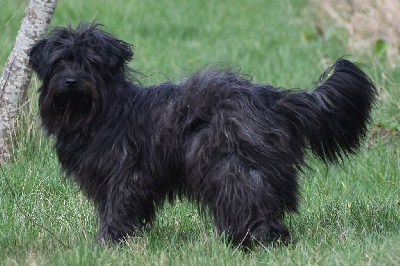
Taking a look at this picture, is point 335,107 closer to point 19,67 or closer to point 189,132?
point 189,132

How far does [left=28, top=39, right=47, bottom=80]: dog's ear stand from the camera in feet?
17.3

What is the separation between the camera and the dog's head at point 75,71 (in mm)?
5109

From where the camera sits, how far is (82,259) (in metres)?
4.57

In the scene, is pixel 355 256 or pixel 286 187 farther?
pixel 286 187

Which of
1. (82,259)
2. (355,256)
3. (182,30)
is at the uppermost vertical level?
(182,30)

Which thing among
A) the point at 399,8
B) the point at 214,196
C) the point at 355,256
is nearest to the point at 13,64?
the point at 214,196

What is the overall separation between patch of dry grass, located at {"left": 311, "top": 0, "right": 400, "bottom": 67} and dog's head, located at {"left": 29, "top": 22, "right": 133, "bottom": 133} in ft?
20.6

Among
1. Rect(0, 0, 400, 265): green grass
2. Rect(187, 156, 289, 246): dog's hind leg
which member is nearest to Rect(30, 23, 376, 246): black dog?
Rect(187, 156, 289, 246): dog's hind leg

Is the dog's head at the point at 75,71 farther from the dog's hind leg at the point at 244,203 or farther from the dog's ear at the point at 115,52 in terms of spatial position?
the dog's hind leg at the point at 244,203

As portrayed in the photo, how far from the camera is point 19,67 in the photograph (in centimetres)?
706

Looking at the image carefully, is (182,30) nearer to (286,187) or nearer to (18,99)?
(18,99)

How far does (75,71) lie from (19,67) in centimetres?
216

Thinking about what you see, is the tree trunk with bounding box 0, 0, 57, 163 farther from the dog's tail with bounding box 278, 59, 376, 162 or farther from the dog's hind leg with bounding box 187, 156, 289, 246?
the dog's tail with bounding box 278, 59, 376, 162

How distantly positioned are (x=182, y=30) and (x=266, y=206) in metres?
9.85
